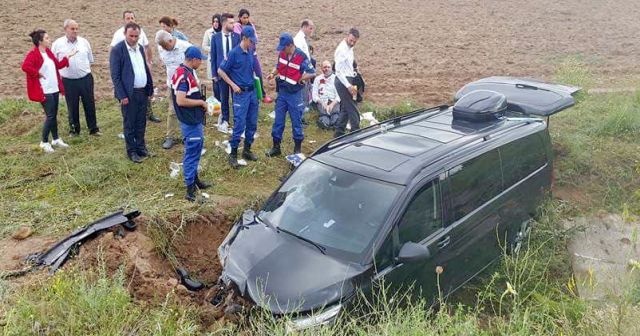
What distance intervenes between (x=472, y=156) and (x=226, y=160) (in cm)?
391

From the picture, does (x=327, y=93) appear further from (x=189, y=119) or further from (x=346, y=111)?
(x=189, y=119)

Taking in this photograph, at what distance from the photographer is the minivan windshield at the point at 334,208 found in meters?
4.37

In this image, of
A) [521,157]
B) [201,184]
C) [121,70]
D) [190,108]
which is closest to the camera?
[521,157]

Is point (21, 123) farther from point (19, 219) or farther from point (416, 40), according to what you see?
point (416, 40)

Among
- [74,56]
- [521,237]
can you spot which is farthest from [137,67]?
[521,237]

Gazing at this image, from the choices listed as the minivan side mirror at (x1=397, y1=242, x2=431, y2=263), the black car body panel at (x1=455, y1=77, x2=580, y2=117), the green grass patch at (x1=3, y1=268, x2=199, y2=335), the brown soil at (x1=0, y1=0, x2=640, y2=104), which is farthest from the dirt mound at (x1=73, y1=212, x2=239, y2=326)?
the brown soil at (x1=0, y1=0, x2=640, y2=104)

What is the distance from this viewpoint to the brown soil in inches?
496

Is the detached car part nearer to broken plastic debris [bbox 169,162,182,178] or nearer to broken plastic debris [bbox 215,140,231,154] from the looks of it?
broken plastic debris [bbox 169,162,182,178]

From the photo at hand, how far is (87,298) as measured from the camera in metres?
3.74

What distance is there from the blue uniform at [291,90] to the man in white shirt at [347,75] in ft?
2.78

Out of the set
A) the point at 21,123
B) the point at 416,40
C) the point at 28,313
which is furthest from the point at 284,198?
the point at 416,40

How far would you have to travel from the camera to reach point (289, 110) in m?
7.77

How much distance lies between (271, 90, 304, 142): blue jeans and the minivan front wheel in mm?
3433

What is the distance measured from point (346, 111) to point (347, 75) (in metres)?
0.59
